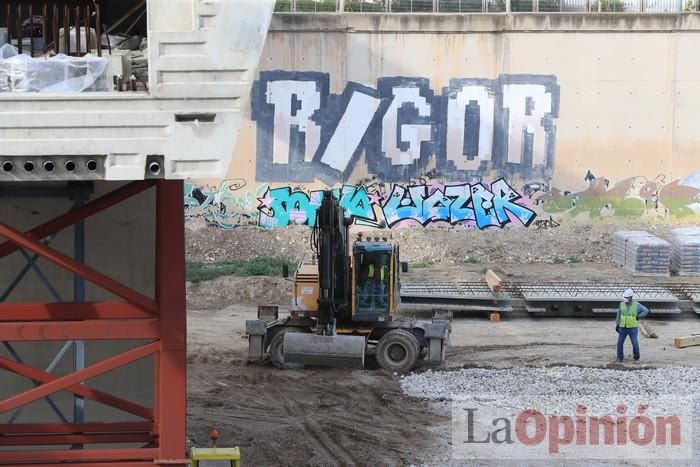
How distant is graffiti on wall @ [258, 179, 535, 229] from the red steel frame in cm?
2404

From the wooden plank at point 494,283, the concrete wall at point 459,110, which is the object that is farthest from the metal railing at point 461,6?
the wooden plank at point 494,283

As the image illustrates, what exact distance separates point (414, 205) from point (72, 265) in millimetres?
25286

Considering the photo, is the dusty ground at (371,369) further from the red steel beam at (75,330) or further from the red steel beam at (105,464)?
the red steel beam at (75,330)

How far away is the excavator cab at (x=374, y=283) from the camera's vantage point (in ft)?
70.4

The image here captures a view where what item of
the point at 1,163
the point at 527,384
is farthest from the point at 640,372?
the point at 1,163

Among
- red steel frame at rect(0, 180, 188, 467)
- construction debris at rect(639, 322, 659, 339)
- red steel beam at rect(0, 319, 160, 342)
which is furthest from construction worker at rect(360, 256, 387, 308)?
red steel beam at rect(0, 319, 160, 342)

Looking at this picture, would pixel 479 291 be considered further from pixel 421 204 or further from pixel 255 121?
pixel 255 121

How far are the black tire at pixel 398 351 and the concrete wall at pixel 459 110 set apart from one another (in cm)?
1338

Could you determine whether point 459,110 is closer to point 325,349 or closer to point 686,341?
point 686,341

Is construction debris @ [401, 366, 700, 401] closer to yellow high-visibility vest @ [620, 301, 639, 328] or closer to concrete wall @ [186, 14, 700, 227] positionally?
yellow high-visibility vest @ [620, 301, 639, 328]

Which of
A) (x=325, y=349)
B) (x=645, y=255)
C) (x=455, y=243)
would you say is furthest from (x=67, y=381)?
(x=455, y=243)

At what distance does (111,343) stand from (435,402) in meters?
7.59

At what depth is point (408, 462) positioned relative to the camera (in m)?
16.4

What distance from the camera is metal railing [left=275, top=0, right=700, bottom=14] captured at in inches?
1389
